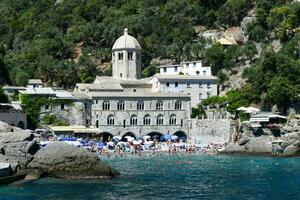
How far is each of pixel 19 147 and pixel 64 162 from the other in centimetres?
319

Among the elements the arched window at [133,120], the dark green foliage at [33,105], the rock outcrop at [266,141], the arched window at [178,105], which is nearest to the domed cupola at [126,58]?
the arched window at [178,105]

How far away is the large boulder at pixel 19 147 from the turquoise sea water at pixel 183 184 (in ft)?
7.68

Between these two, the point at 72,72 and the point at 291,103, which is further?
the point at 72,72

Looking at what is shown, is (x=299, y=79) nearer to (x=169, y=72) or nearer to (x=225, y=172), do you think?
(x=169, y=72)

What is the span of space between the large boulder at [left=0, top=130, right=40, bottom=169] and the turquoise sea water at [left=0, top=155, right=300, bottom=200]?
2.34 m

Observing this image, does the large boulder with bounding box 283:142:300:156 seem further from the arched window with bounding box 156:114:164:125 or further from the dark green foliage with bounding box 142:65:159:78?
the dark green foliage with bounding box 142:65:159:78

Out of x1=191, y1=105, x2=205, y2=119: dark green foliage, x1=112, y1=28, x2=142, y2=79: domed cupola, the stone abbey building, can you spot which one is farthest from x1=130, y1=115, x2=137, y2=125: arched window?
x1=112, y1=28, x2=142, y2=79: domed cupola

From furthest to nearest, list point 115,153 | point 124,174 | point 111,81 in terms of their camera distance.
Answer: point 111,81, point 115,153, point 124,174

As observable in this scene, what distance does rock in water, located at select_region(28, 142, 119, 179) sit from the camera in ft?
139

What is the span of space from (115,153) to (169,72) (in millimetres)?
24580

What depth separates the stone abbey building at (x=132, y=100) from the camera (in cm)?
7550

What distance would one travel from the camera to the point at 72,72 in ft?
309

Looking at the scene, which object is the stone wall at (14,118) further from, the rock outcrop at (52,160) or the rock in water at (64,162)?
the rock in water at (64,162)

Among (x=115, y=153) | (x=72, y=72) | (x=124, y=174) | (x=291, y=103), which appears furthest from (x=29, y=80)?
(x=124, y=174)
